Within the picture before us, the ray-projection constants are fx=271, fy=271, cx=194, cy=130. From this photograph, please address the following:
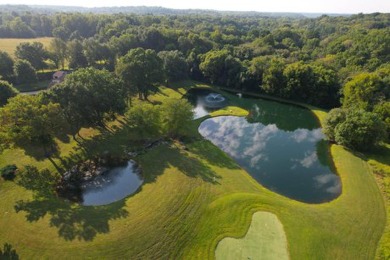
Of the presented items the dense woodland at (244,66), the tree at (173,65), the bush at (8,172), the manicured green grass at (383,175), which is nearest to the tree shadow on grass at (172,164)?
the dense woodland at (244,66)

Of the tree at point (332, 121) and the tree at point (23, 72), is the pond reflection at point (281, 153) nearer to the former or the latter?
the tree at point (332, 121)

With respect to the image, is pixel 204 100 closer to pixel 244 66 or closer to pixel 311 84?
pixel 244 66

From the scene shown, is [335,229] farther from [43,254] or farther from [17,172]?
[17,172]

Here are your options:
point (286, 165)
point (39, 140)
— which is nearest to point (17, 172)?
point (39, 140)

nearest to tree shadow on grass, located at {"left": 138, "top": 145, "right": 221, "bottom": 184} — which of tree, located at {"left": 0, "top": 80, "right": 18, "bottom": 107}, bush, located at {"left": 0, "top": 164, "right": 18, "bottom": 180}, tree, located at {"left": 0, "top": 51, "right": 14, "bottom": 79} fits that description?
bush, located at {"left": 0, "top": 164, "right": 18, "bottom": 180}

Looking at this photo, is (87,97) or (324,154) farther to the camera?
(324,154)

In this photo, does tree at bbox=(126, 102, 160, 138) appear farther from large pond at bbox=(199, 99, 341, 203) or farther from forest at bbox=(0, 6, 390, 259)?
large pond at bbox=(199, 99, 341, 203)

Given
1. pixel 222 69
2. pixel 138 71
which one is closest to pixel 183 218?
pixel 138 71
